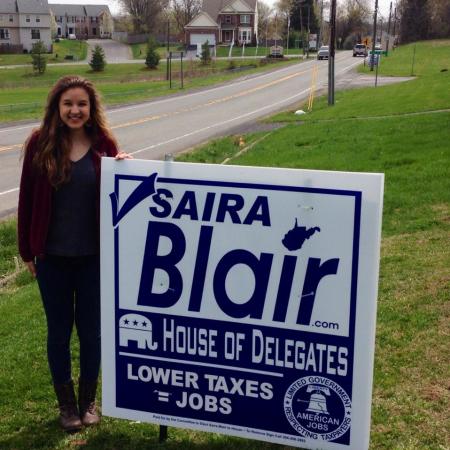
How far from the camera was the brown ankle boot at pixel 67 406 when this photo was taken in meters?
3.81

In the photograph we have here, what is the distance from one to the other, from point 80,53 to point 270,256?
110752 mm

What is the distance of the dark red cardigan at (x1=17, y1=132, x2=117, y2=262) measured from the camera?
3584 millimetres

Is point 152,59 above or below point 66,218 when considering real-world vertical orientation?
below

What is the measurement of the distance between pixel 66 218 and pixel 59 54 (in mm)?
107467

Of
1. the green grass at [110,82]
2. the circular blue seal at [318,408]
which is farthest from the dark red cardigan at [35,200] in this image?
the green grass at [110,82]

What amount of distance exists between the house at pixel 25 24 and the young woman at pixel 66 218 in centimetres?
10993

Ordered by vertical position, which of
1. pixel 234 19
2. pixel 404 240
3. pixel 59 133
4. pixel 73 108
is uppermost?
pixel 234 19

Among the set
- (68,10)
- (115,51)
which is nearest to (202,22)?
(115,51)

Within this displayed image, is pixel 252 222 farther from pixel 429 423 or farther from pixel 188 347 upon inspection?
pixel 429 423

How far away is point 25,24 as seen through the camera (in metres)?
108

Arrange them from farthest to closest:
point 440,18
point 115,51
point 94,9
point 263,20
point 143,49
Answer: point 94,9 → point 263,20 → point 115,51 → point 143,49 → point 440,18

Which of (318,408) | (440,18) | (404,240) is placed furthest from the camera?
(440,18)

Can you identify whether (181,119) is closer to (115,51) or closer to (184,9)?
(115,51)

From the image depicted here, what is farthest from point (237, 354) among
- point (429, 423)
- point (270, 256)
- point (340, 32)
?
point (340, 32)
